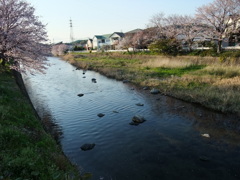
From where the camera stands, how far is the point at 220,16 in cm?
3900

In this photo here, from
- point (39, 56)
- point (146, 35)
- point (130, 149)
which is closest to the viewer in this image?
point (130, 149)

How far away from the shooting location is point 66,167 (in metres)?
6.45

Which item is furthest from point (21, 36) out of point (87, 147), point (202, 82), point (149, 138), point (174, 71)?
point (174, 71)

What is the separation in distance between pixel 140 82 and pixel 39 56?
13.1 meters

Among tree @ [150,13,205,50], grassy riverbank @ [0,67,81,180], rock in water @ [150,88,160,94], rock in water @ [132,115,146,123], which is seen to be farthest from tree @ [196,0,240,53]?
grassy riverbank @ [0,67,81,180]

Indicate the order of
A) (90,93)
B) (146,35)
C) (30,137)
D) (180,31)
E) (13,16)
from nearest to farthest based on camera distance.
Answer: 1. (30,137)
2. (13,16)
3. (90,93)
4. (180,31)
5. (146,35)

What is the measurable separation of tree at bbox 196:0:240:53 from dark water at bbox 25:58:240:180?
94.8 ft

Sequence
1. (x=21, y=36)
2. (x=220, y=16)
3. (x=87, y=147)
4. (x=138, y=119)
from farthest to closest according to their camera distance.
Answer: (x=220, y=16) < (x=21, y=36) < (x=138, y=119) < (x=87, y=147)

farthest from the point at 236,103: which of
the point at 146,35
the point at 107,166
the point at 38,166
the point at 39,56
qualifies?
the point at 146,35

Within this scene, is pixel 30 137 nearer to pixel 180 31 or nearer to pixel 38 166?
pixel 38 166

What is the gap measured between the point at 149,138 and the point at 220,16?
38.4 meters

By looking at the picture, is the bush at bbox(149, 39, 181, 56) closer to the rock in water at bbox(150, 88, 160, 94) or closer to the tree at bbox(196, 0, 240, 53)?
the tree at bbox(196, 0, 240, 53)

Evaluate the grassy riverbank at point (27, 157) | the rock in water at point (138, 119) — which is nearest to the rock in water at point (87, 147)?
the grassy riverbank at point (27, 157)

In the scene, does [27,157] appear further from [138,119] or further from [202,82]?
[202,82]
